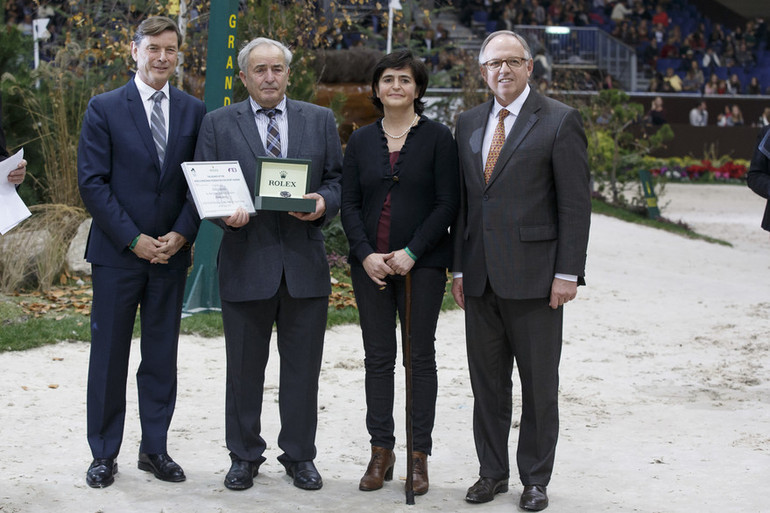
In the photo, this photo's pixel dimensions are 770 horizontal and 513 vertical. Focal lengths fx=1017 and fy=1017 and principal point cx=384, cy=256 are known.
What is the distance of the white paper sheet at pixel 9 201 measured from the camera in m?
4.34

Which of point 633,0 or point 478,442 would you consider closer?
point 478,442

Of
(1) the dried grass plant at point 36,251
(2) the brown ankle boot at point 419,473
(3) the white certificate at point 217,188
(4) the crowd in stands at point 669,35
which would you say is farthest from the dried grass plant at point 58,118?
(4) the crowd in stands at point 669,35

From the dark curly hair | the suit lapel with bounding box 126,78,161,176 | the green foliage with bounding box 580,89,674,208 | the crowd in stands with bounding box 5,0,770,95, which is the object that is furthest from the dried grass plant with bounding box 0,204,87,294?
the crowd in stands with bounding box 5,0,770,95

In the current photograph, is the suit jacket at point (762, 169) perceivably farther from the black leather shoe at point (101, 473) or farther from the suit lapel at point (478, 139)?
the black leather shoe at point (101, 473)

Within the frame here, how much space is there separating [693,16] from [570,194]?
3591 centimetres

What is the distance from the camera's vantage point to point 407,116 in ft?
15.4

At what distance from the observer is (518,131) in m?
4.39

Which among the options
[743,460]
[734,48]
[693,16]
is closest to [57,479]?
[743,460]

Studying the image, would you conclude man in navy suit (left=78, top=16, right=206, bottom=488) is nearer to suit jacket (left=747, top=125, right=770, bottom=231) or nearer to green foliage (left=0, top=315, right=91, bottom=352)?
green foliage (left=0, top=315, right=91, bottom=352)

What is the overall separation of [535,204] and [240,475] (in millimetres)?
1798

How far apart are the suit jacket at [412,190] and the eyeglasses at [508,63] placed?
1.25ft

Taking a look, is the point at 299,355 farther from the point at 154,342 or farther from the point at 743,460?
the point at 743,460

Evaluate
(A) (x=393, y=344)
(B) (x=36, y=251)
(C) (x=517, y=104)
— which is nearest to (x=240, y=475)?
(A) (x=393, y=344)

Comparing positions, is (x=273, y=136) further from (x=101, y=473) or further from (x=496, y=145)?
(x=101, y=473)
